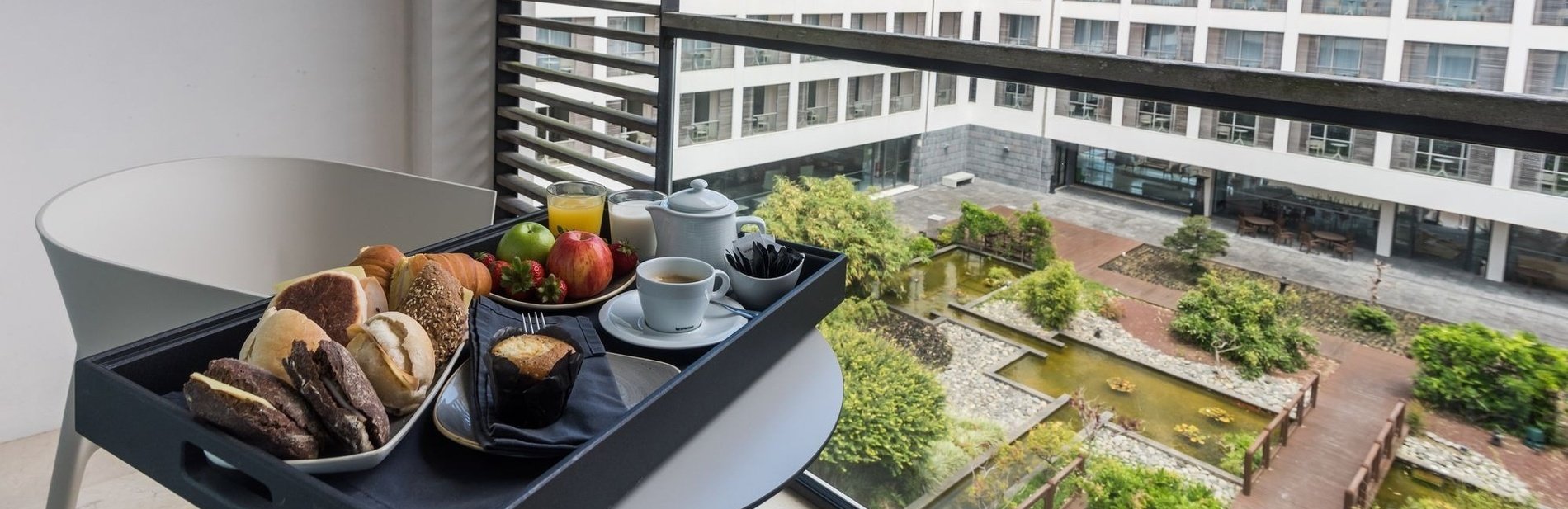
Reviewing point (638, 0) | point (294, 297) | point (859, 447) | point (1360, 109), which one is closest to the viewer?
point (294, 297)

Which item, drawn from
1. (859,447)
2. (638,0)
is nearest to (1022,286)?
(859,447)

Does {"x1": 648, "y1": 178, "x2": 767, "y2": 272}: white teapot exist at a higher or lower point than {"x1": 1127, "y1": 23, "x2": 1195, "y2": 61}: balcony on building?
lower

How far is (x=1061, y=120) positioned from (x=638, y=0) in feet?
4.60

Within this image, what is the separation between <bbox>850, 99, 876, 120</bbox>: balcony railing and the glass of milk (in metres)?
0.71

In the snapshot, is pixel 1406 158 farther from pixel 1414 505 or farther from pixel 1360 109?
pixel 1414 505

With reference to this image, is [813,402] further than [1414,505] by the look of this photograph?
No

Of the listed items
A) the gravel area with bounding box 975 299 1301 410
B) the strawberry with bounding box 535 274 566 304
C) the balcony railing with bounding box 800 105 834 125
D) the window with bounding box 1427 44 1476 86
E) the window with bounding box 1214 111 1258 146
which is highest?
the window with bounding box 1427 44 1476 86

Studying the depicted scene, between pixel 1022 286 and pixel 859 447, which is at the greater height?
pixel 1022 286

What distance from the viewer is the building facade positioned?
1.31 m

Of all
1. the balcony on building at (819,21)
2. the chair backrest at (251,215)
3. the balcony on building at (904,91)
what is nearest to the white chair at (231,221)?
the chair backrest at (251,215)

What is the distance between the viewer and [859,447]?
2.16 meters

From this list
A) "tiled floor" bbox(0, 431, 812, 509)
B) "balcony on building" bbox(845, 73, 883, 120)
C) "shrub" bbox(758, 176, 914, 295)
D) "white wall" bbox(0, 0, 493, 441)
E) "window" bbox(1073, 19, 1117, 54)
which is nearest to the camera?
"window" bbox(1073, 19, 1117, 54)

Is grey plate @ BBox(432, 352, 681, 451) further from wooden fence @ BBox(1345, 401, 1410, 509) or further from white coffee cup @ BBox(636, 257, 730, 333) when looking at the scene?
wooden fence @ BBox(1345, 401, 1410, 509)

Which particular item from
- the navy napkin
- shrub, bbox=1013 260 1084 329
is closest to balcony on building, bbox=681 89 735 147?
shrub, bbox=1013 260 1084 329
